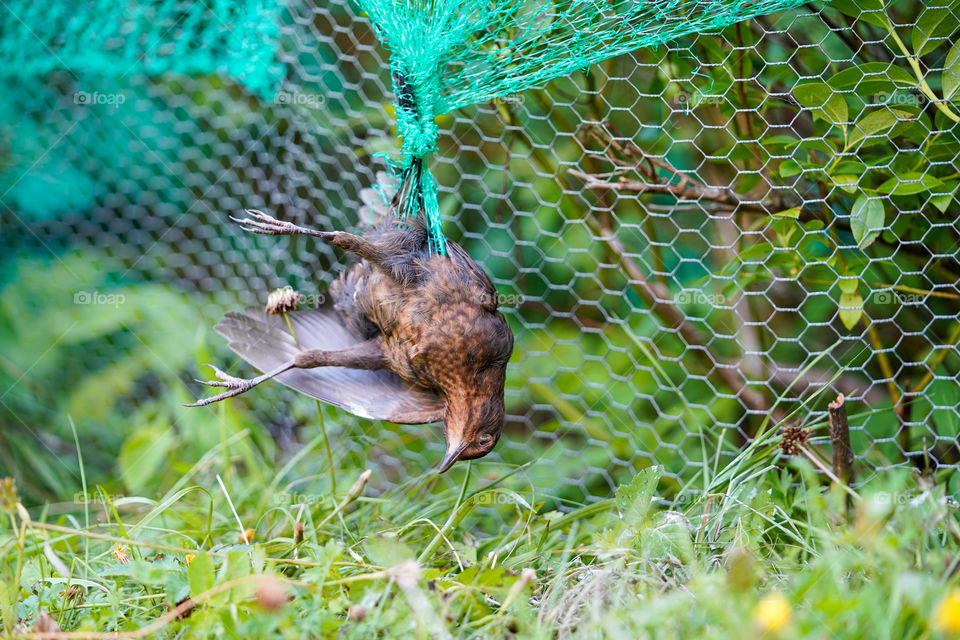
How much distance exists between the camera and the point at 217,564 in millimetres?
1304

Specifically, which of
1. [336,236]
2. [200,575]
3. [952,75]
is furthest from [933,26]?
[200,575]

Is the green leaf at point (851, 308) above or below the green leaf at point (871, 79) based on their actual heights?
below

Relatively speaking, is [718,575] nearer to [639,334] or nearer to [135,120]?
[639,334]

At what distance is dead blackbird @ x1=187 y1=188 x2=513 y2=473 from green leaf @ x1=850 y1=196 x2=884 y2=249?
625 millimetres

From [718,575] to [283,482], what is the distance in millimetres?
1175

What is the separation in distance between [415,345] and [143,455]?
3.76ft

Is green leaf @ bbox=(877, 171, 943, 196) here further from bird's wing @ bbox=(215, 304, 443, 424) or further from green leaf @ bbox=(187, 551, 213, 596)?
green leaf @ bbox=(187, 551, 213, 596)

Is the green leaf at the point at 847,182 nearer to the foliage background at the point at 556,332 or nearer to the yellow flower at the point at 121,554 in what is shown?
the foliage background at the point at 556,332

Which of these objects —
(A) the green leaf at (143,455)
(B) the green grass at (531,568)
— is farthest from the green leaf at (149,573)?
(A) the green leaf at (143,455)

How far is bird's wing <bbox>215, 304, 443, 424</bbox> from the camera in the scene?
1.26 m

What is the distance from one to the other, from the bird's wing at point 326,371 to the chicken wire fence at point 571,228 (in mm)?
291

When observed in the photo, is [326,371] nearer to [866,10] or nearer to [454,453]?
[454,453]

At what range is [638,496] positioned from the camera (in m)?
1.28

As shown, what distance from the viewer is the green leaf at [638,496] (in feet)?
4.17
